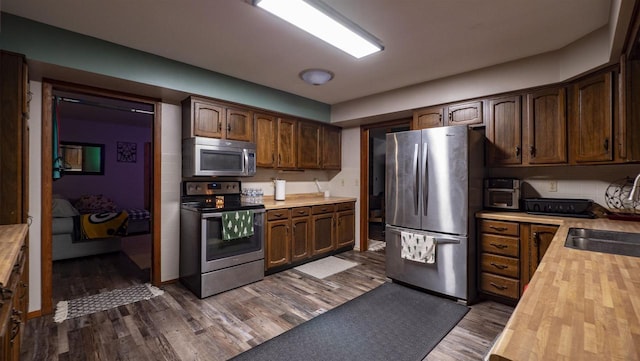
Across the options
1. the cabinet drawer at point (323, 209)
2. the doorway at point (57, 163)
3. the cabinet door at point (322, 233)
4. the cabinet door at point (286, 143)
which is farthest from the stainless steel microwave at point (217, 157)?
the cabinet door at point (322, 233)

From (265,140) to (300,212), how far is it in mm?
1039

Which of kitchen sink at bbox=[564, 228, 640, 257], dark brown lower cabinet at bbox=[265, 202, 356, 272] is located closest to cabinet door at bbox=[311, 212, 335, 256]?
dark brown lower cabinet at bbox=[265, 202, 356, 272]

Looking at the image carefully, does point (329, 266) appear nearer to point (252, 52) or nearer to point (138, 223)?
point (252, 52)

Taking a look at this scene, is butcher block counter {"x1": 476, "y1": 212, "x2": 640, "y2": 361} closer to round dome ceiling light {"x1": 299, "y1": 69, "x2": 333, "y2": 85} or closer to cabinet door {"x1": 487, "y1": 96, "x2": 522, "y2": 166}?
cabinet door {"x1": 487, "y1": 96, "x2": 522, "y2": 166}

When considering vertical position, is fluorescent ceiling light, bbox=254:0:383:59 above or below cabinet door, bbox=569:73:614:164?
above

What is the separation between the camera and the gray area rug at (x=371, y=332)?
1.99 m

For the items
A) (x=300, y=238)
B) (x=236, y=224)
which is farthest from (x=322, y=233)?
(x=236, y=224)

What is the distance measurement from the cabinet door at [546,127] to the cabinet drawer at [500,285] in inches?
45.9

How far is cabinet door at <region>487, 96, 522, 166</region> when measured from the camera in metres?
2.91

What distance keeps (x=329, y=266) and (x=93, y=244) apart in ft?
11.1

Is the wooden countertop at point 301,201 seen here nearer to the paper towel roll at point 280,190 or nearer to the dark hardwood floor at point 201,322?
the paper towel roll at point 280,190

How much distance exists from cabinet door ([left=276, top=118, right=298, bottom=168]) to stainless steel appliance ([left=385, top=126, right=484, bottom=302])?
1.48 meters

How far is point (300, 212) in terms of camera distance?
3.79m

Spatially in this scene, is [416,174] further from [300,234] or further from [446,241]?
[300,234]
